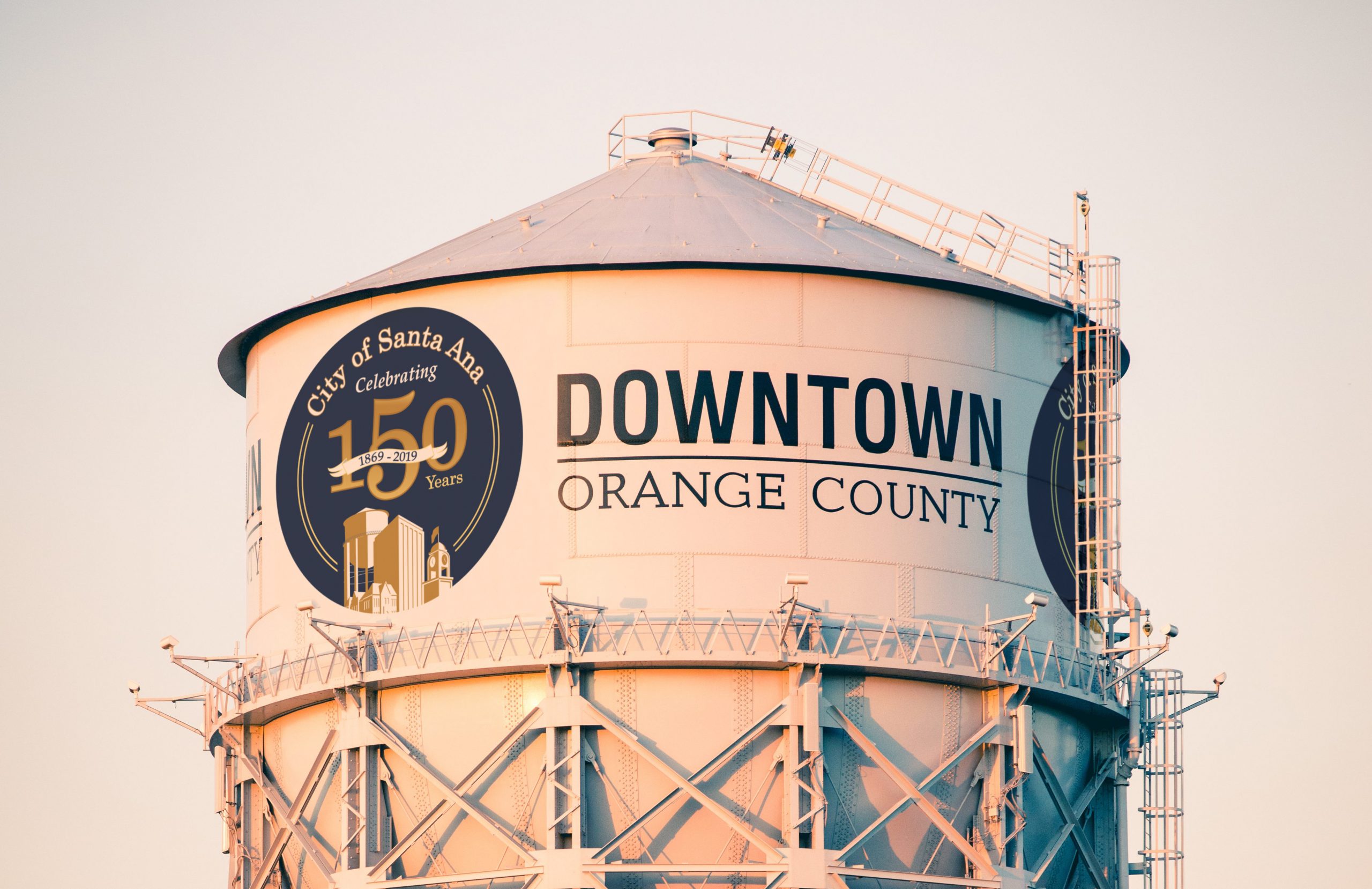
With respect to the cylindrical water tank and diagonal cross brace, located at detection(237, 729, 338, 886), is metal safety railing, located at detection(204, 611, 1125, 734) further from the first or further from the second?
diagonal cross brace, located at detection(237, 729, 338, 886)

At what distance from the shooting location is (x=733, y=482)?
4484 cm

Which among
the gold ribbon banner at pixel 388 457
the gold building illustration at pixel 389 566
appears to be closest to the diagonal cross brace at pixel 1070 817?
the gold building illustration at pixel 389 566

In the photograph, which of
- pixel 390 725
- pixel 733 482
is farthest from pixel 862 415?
pixel 390 725

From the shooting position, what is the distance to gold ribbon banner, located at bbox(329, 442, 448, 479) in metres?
45.8

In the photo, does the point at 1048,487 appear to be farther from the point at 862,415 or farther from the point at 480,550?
the point at 480,550

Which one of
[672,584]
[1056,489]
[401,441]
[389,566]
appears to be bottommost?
[672,584]

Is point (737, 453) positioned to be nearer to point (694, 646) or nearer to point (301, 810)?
point (694, 646)

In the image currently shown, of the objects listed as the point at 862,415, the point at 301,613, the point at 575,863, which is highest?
the point at 862,415

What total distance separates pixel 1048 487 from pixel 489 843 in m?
10.7

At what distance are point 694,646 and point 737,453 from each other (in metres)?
3.13

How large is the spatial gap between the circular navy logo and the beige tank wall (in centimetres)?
27

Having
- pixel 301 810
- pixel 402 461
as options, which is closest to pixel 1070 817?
pixel 402 461

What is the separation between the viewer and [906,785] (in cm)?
4384

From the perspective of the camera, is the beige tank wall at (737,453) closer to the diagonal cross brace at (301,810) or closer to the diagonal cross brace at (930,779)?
the diagonal cross brace at (930,779)
